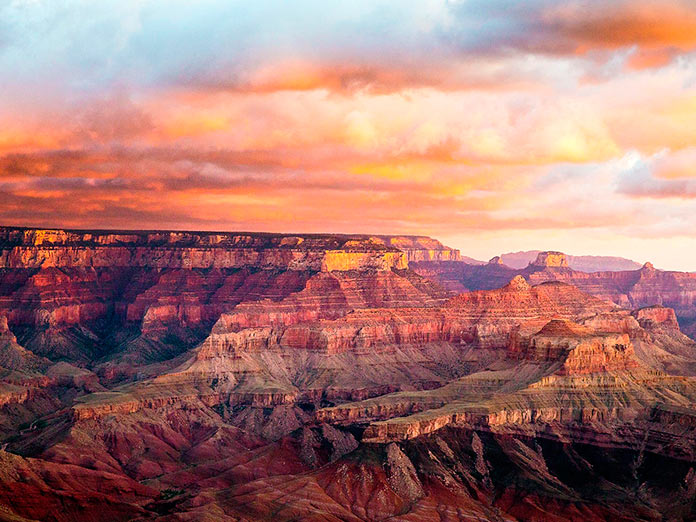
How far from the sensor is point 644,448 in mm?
184000

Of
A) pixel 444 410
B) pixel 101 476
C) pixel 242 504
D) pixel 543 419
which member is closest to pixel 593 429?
pixel 543 419

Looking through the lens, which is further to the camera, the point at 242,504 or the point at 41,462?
the point at 41,462

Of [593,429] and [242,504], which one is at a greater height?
[593,429]

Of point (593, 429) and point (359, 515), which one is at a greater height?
point (593, 429)

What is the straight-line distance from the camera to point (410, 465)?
6870 inches

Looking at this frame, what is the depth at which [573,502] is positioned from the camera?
16788 centimetres

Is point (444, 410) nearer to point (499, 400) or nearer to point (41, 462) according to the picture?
point (499, 400)

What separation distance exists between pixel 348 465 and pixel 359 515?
39.8 feet

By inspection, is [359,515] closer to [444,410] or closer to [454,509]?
[454,509]

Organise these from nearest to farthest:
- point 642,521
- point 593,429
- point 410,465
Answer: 1. point 642,521
2. point 410,465
3. point 593,429

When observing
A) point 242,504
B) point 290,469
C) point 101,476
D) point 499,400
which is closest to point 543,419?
point 499,400

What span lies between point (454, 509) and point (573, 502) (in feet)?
54.8

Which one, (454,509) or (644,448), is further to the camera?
(644,448)

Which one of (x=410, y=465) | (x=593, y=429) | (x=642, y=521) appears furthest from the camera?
(x=593, y=429)
